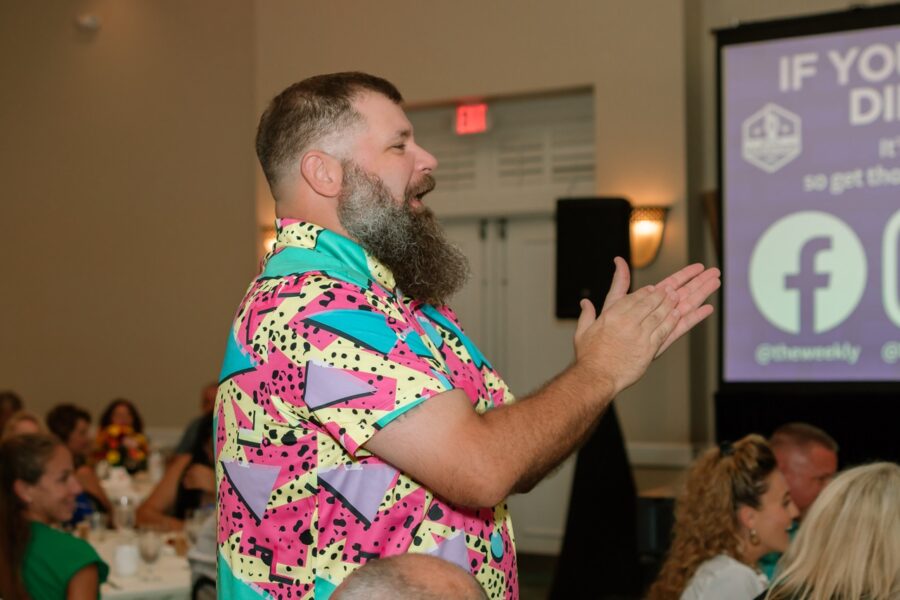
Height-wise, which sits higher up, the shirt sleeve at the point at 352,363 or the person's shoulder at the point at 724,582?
the shirt sleeve at the point at 352,363

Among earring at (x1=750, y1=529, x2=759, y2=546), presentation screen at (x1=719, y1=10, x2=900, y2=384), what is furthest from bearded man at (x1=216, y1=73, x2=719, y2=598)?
presentation screen at (x1=719, y1=10, x2=900, y2=384)

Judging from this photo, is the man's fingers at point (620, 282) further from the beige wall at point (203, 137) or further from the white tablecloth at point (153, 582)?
the beige wall at point (203, 137)

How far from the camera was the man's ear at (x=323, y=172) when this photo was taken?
5.29ft

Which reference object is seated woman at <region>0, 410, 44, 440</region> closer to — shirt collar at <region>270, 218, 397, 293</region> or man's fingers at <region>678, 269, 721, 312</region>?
shirt collar at <region>270, 218, 397, 293</region>

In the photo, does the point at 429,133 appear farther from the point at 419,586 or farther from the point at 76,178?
the point at 419,586

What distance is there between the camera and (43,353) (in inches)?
387

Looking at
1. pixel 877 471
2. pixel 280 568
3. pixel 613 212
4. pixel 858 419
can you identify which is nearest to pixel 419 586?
pixel 280 568

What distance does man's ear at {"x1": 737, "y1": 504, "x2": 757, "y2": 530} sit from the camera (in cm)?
308

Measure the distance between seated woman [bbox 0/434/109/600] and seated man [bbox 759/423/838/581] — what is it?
7.66 feet

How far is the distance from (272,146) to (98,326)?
27.5 feet

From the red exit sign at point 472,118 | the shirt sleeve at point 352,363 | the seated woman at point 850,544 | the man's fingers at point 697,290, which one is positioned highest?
the red exit sign at point 472,118

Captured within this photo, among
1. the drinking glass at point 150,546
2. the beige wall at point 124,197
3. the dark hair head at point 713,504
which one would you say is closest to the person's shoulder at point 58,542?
the drinking glass at point 150,546

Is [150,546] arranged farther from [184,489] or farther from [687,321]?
[687,321]

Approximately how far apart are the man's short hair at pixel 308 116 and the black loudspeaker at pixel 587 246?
3.94m
